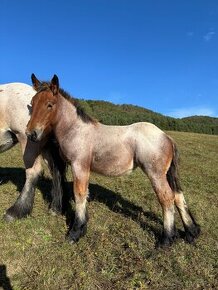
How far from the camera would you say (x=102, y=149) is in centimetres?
606

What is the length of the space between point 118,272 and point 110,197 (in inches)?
137

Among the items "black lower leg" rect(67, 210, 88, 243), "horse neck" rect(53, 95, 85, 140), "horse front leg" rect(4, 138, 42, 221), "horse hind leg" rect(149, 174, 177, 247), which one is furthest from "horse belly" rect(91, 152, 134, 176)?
"horse front leg" rect(4, 138, 42, 221)

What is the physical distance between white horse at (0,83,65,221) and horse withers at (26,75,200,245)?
25.3 inches

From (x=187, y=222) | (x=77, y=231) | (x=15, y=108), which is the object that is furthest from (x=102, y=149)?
(x=15, y=108)

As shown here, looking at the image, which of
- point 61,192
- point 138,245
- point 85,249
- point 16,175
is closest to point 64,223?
point 61,192

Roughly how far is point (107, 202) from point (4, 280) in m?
3.48

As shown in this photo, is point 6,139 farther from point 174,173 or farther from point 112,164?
point 174,173

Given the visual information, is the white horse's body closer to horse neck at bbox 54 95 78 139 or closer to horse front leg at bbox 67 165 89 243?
horse neck at bbox 54 95 78 139

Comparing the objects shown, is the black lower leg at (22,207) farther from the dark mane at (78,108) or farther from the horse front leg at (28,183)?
the dark mane at (78,108)

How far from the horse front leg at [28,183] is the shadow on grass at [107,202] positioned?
665 mm

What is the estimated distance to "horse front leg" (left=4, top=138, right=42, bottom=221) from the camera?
6.68m

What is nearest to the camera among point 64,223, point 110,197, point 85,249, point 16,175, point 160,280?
point 160,280

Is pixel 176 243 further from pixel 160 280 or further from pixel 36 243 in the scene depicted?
pixel 36 243

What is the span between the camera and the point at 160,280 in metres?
4.75
